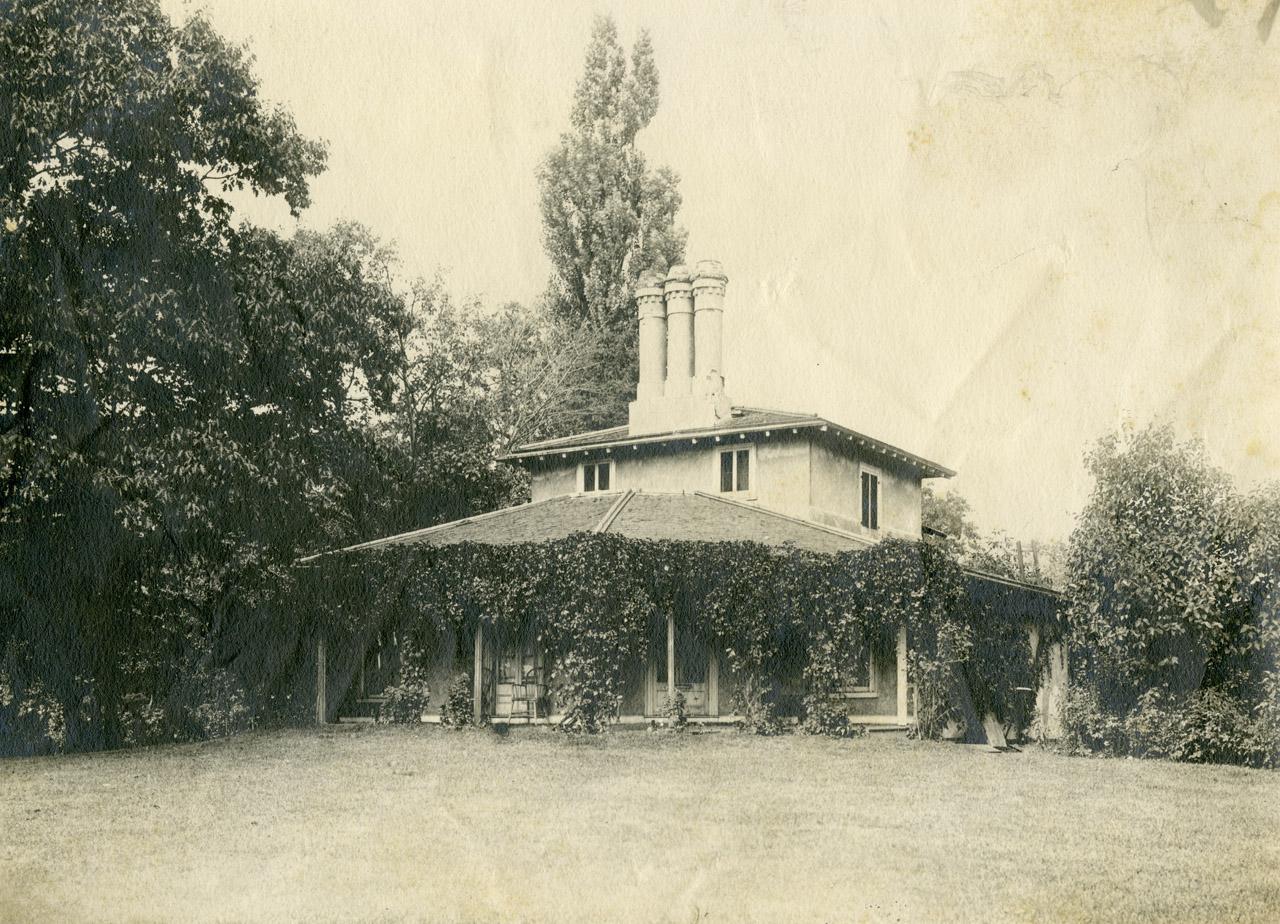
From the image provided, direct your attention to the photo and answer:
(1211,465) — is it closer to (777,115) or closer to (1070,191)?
(1070,191)

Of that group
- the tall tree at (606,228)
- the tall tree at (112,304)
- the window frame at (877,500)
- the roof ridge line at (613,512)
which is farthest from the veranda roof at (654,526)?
the tall tree at (606,228)

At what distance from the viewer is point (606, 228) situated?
24.7 meters

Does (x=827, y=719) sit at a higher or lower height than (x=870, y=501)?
lower

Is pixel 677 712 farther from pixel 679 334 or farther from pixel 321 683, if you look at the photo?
pixel 679 334

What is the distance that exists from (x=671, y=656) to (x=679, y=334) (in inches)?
296

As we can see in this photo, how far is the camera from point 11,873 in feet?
28.2

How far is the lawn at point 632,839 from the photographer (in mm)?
7980

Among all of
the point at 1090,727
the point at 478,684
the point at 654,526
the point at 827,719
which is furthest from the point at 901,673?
the point at 478,684

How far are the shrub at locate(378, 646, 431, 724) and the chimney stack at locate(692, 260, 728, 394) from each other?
7.58 meters

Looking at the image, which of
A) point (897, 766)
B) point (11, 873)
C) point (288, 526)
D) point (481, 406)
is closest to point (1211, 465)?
point (897, 766)

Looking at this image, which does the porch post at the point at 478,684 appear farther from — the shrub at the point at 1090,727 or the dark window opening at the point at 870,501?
the shrub at the point at 1090,727

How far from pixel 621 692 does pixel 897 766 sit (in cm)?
491

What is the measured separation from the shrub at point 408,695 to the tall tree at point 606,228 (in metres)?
8.05

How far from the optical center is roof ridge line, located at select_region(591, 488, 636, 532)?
1910 centimetres
